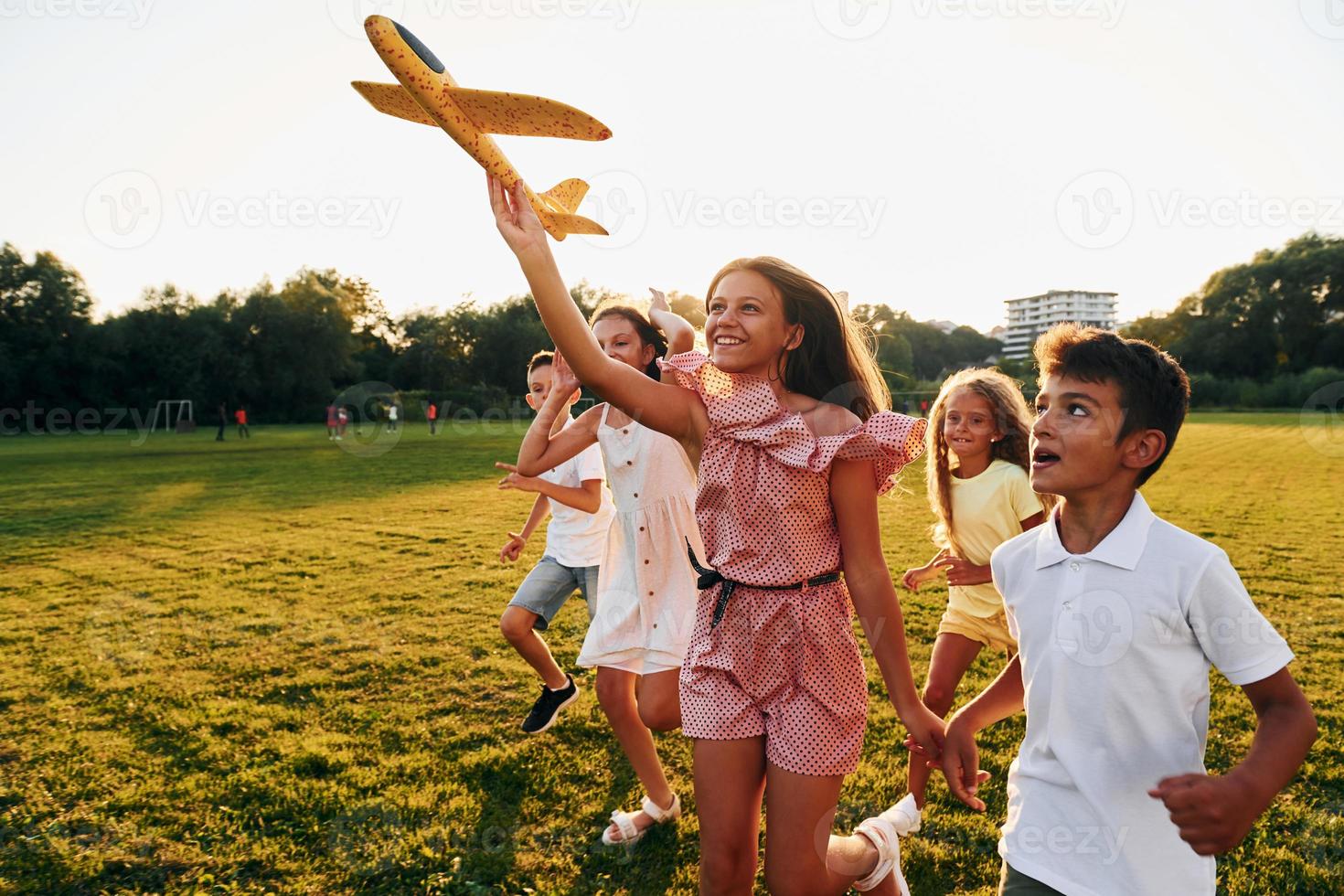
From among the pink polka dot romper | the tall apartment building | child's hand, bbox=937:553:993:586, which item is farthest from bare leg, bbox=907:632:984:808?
the tall apartment building

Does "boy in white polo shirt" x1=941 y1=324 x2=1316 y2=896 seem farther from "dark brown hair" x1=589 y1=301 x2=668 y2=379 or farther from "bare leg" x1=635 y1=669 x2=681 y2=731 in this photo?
"dark brown hair" x1=589 y1=301 x2=668 y2=379

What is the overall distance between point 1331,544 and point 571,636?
10.6m

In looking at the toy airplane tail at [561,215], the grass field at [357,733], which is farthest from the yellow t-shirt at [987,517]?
the toy airplane tail at [561,215]

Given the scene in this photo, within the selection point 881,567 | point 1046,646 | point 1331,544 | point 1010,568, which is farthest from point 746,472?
point 1331,544

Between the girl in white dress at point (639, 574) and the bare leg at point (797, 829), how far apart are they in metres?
1.11

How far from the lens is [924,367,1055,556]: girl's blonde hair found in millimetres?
4441

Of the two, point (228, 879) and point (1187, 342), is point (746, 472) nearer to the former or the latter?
point (228, 879)

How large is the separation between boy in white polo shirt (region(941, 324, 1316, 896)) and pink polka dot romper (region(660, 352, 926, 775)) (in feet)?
1.36

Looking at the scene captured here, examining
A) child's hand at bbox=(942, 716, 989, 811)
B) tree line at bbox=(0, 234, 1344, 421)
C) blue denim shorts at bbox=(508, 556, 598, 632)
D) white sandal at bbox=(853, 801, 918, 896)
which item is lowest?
white sandal at bbox=(853, 801, 918, 896)

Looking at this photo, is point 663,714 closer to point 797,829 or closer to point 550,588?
point 797,829

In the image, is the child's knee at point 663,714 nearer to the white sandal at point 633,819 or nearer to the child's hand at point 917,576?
the white sandal at point 633,819

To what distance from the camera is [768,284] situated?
2869 millimetres

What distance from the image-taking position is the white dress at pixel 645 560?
388cm

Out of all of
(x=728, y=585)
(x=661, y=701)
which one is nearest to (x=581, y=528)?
(x=661, y=701)
